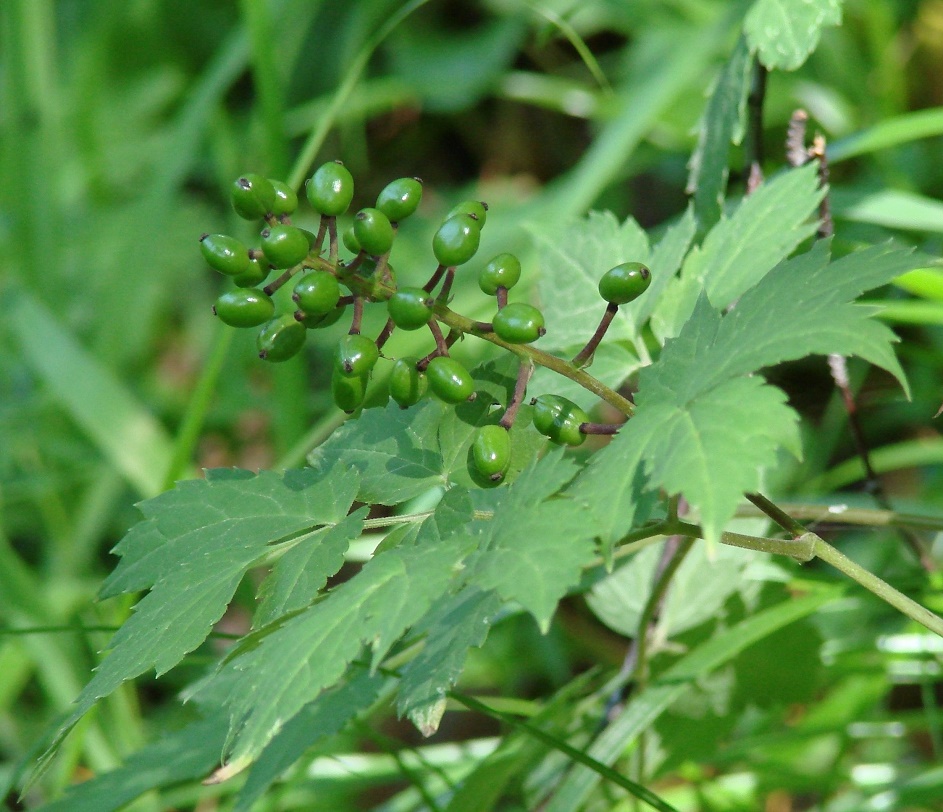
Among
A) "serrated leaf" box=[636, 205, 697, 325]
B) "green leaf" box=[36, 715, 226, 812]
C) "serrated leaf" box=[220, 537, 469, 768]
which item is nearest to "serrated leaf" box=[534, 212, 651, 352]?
"serrated leaf" box=[636, 205, 697, 325]

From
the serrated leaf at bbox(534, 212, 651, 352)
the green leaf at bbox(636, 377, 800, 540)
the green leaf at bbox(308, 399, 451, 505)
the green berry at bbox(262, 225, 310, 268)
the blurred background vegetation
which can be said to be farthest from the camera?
the blurred background vegetation

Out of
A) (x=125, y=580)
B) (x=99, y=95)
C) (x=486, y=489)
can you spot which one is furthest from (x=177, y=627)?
(x=99, y=95)

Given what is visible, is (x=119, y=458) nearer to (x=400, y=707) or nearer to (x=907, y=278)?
(x=400, y=707)

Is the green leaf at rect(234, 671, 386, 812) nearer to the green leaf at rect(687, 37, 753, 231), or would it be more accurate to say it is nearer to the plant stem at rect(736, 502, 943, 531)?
the plant stem at rect(736, 502, 943, 531)

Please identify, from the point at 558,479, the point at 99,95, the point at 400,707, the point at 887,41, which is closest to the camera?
the point at 558,479

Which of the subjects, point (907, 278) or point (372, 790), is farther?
point (372, 790)

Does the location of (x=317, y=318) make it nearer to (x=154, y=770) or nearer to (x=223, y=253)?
(x=223, y=253)

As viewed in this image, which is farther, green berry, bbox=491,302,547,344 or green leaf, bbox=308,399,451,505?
green leaf, bbox=308,399,451,505
